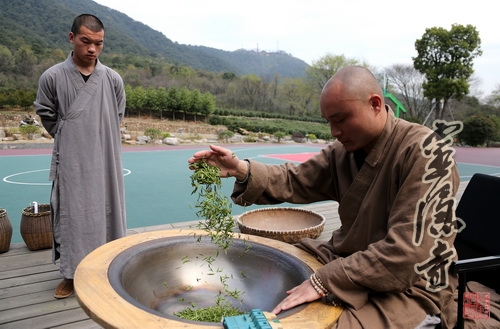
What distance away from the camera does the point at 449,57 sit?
2148cm

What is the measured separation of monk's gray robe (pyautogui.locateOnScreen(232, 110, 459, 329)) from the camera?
122cm

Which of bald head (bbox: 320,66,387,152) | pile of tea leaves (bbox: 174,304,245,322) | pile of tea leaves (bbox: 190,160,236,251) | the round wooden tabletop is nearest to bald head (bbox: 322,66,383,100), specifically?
bald head (bbox: 320,66,387,152)

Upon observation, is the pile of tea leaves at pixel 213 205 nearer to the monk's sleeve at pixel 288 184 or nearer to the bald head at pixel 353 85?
the monk's sleeve at pixel 288 184

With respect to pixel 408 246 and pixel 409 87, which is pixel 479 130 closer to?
pixel 409 87

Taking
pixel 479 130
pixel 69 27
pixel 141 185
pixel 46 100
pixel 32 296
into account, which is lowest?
pixel 141 185

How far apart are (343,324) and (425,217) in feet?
1.39

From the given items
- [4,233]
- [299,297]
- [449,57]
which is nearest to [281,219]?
[4,233]

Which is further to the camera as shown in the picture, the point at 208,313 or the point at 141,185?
the point at 141,185

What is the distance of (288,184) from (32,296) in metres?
1.88

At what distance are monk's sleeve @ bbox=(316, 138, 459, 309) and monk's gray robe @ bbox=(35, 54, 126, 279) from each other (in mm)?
1832

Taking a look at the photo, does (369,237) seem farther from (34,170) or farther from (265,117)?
(265,117)

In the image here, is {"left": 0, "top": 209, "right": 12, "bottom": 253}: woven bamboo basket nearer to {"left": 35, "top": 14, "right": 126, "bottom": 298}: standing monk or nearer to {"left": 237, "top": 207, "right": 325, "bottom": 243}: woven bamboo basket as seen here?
{"left": 35, "top": 14, "right": 126, "bottom": 298}: standing monk

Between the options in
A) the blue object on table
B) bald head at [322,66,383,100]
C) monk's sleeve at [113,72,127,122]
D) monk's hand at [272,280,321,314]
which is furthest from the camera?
monk's sleeve at [113,72,127,122]

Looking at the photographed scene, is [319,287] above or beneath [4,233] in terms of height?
above
